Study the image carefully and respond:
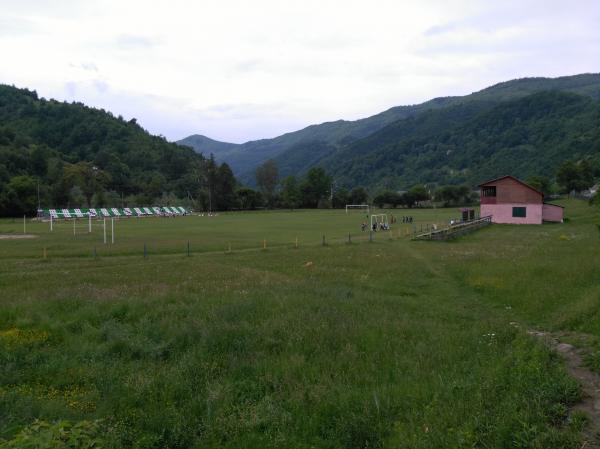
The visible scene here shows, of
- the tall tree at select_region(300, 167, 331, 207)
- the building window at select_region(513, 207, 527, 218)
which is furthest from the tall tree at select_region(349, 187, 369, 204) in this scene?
the building window at select_region(513, 207, 527, 218)

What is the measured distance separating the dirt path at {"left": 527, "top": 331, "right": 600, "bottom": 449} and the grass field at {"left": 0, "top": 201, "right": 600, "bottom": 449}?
174 mm

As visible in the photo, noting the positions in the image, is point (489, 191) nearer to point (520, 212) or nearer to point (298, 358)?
point (520, 212)


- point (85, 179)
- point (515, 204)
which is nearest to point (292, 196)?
point (85, 179)

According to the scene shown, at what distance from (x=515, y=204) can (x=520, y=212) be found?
3.80ft

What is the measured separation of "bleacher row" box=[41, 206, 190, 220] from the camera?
10138 centimetres

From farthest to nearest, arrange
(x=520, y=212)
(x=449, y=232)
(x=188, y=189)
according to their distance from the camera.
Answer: (x=188, y=189)
(x=520, y=212)
(x=449, y=232)

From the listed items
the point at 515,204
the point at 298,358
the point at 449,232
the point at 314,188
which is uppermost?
the point at 314,188

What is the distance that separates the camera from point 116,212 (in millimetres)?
117562

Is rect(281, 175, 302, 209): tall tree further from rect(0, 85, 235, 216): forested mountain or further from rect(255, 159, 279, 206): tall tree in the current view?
rect(0, 85, 235, 216): forested mountain

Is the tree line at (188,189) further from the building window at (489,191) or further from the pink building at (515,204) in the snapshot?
the building window at (489,191)

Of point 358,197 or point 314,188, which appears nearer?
point 358,197

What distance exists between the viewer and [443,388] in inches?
330

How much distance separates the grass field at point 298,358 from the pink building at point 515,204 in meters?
41.0

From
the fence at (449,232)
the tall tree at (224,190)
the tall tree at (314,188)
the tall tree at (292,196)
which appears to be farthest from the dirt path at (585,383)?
the tall tree at (314,188)
